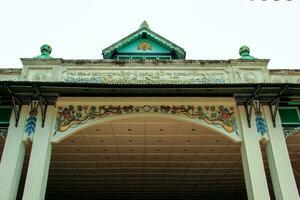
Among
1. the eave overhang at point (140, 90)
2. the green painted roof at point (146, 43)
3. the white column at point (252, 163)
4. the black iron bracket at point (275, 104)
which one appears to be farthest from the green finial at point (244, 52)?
the green painted roof at point (146, 43)

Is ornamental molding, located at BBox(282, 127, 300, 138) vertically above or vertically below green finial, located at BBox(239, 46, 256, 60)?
below

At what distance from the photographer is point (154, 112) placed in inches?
376

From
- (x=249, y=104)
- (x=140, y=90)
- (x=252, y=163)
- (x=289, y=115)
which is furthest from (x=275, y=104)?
(x=140, y=90)

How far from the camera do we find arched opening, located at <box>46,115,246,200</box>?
10539mm

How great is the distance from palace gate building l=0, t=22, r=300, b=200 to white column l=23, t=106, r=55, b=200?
0.09 feet

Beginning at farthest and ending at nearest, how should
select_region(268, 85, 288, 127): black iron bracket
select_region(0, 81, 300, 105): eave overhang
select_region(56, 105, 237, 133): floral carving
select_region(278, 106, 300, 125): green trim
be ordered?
1. select_region(278, 106, 300, 125): green trim
2. select_region(56, 105, 237, 133): floral carving
3. select_region(268, 85, 288, 127): black iron bracket
4. select_region(0, 81, 300, 105): eave overhang

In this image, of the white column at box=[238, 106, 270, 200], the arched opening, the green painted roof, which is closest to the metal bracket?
the arched opening

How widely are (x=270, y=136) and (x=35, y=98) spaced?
7.07 metres

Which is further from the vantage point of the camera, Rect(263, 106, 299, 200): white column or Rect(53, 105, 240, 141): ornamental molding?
Rect(53, 105, 240, 141): ornamental molding

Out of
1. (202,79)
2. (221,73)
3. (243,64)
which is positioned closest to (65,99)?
(202,79)

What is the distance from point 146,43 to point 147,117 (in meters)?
4.91

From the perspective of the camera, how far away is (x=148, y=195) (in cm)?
1686

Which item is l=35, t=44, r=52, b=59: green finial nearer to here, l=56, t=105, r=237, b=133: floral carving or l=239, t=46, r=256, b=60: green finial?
l=56, t=105, r=237, b=133: floral carving

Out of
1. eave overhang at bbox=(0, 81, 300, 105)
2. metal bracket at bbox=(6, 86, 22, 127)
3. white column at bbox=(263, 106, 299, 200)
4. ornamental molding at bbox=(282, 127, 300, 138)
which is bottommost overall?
white column at bbox=(263, 106, 299, 200)
